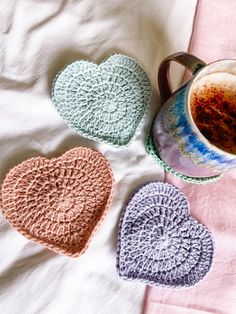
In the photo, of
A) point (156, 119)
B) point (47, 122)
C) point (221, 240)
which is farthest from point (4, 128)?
point (221, 240)

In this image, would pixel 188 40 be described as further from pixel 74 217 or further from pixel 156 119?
pixel 74 217

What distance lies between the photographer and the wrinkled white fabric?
1.51 ft

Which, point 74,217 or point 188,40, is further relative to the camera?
point 188,40

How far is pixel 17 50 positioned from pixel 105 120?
0.40 feet

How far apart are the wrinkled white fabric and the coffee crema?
8cm

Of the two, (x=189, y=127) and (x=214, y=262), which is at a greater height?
(x=189, y=127)

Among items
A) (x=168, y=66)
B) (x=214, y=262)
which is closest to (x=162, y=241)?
(x=214, y=262)

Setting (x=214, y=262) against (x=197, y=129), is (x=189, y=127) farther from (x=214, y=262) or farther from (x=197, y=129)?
(x=214, y=262)

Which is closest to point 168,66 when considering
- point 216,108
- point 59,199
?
Answer: point 216,108

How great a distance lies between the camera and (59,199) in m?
0.46

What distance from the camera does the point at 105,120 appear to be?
1.63 feet

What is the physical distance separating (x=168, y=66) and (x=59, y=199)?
175 mm

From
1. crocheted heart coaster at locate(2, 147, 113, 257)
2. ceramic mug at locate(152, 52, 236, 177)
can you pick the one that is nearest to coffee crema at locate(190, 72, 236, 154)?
ceramic mug at locate(152, 52, 236, 177)

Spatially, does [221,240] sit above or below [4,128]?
below
